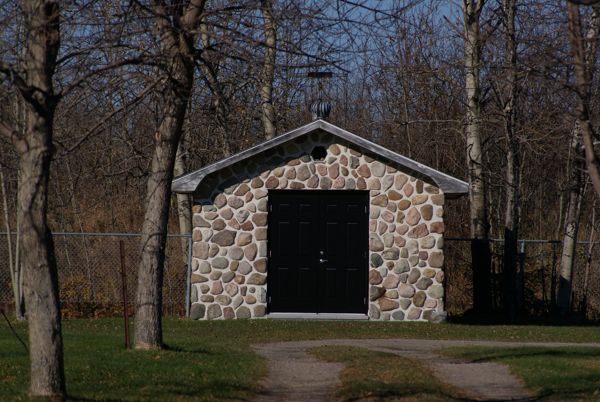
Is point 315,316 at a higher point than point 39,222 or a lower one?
lower

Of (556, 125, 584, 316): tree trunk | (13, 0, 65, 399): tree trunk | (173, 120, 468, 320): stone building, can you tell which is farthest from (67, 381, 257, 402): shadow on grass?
(556, 125, 584, 316): tree trunk

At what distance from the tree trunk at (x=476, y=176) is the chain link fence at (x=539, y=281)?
0.41m

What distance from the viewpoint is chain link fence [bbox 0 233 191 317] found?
2247 centimetres

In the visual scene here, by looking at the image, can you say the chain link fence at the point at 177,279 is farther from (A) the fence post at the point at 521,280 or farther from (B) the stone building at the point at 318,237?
(B) the stone building at the point at 318,237

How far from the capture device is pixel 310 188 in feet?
66.3

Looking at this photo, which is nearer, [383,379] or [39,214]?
[39,214]

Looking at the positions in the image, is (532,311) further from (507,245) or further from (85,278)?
(85,278)

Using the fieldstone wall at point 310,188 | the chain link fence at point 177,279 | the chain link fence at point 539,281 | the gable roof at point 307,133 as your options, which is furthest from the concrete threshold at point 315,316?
the chain link fence at point 539,281

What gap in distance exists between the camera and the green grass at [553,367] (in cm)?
1079

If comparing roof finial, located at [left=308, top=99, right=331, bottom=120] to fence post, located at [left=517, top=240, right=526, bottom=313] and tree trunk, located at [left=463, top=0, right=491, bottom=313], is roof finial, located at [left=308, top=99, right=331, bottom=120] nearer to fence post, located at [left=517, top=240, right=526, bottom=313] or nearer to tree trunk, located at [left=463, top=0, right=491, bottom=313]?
tree trunk, located at [left=463, top=0, right=491, bottom=313]

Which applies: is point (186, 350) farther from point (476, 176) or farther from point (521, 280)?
point (476, 176)

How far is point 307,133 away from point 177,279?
5.79 metres

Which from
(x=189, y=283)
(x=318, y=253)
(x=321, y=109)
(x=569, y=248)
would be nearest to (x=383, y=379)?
(x=318, y=253)

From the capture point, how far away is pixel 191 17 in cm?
1187
